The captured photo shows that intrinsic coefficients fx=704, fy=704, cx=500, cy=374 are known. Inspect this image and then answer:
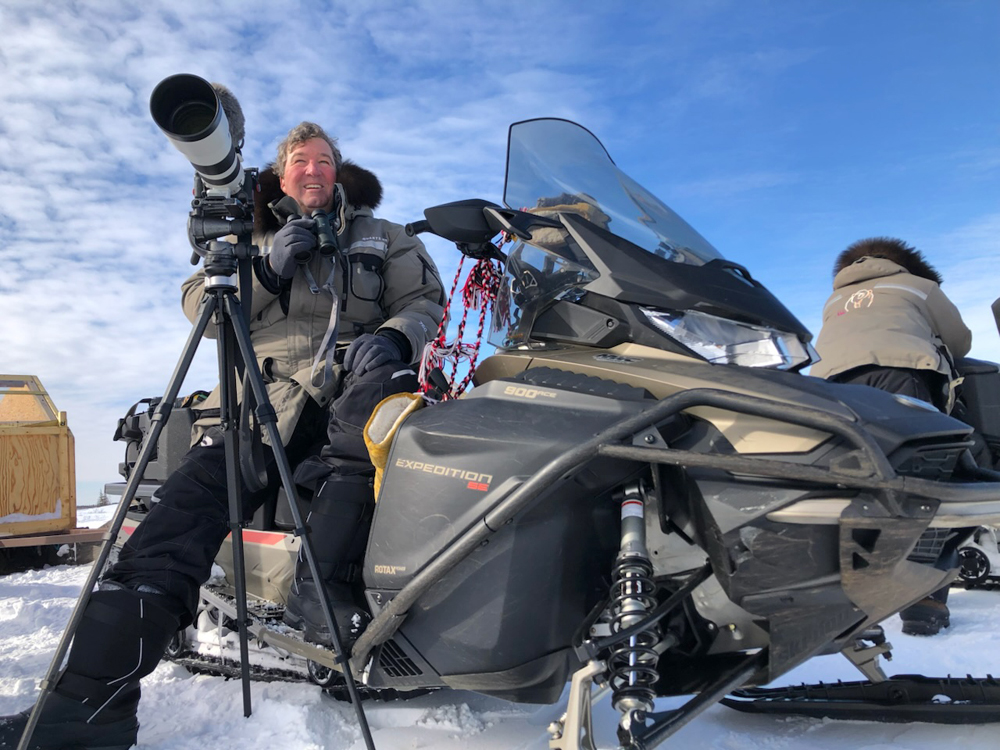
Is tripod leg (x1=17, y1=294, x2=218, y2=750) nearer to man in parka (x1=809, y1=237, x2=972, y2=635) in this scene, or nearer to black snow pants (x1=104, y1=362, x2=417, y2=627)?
black snow pants (x1=104, y1=362, x2=417, y2=627)

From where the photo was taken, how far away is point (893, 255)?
4719mm

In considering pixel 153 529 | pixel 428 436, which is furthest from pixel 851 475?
pixel 153 529

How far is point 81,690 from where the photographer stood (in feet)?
6.96

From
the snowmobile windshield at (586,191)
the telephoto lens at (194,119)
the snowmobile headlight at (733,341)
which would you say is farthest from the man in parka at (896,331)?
the telephoto lens at (194,119)

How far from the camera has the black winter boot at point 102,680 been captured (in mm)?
2086

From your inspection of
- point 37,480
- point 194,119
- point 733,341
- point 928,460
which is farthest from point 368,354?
point 37,480

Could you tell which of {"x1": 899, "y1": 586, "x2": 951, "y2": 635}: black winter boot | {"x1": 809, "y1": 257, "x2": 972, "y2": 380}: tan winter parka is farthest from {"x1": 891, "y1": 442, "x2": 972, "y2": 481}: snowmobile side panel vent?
{"x1": 809, "y1": 257, "x2": 972, "y2": 380}: tan winter parka

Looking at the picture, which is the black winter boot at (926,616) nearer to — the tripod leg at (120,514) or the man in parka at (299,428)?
the man in parka at (299,428)

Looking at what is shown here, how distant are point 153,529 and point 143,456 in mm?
419

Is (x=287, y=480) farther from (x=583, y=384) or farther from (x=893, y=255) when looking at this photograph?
(x=893, y=255)

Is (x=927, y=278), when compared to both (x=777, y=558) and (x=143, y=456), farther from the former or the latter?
(x=143, y=456)

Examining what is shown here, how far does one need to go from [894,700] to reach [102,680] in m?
2.59

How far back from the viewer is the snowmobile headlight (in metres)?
1.66

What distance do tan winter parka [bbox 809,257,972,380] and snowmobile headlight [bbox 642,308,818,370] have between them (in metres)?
2.81
